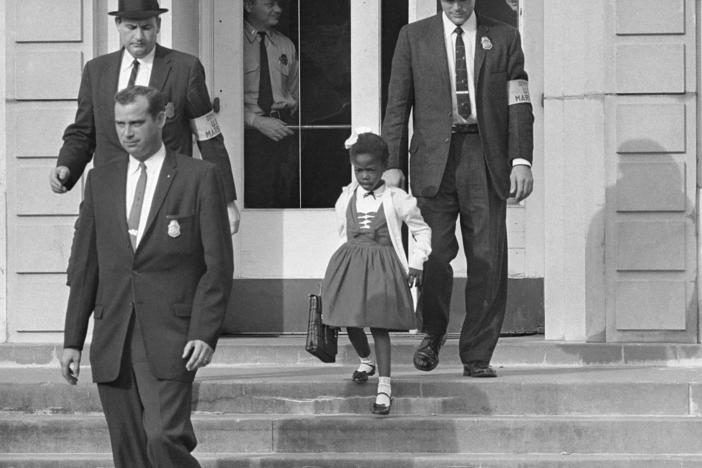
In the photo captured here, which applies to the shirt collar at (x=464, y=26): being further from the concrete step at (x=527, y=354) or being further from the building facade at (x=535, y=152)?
the concrete step at (x=527, y=354)

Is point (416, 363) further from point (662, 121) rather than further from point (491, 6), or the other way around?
point (491, 6)

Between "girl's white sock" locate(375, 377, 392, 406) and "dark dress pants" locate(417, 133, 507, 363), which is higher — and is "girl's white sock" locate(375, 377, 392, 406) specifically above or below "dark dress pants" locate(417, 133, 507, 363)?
below

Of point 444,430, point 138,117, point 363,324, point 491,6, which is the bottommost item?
point 444,430

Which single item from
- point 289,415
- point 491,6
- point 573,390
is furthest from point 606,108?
point 289,415

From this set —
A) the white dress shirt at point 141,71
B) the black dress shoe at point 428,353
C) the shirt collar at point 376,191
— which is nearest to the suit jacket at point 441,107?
the shirt collar at point 376,191

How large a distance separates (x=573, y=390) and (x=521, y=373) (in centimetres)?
58

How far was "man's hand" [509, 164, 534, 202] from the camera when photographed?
27.8ft

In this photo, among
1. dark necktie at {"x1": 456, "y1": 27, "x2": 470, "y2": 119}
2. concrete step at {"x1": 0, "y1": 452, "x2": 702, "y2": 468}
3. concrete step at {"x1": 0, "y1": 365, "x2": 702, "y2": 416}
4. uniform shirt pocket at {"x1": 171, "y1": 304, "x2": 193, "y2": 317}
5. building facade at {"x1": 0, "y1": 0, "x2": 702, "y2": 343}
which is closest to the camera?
uniform shirt pocket at {"x1": 171, "y1": 304, "x2": 193, "y2": 317}

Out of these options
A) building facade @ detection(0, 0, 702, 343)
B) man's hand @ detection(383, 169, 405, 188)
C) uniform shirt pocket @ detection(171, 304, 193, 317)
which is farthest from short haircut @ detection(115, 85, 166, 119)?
building facade @ detection(0, 0, 702, 343)

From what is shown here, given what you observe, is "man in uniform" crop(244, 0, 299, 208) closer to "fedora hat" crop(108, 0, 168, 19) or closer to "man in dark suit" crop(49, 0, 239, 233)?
"man in dark suit" crop(49, 0, 239, 233)

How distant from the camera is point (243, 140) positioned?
10.6 meters

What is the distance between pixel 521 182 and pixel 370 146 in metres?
0.81

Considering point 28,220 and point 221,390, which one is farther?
point 28,220

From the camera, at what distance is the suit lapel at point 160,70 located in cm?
797
